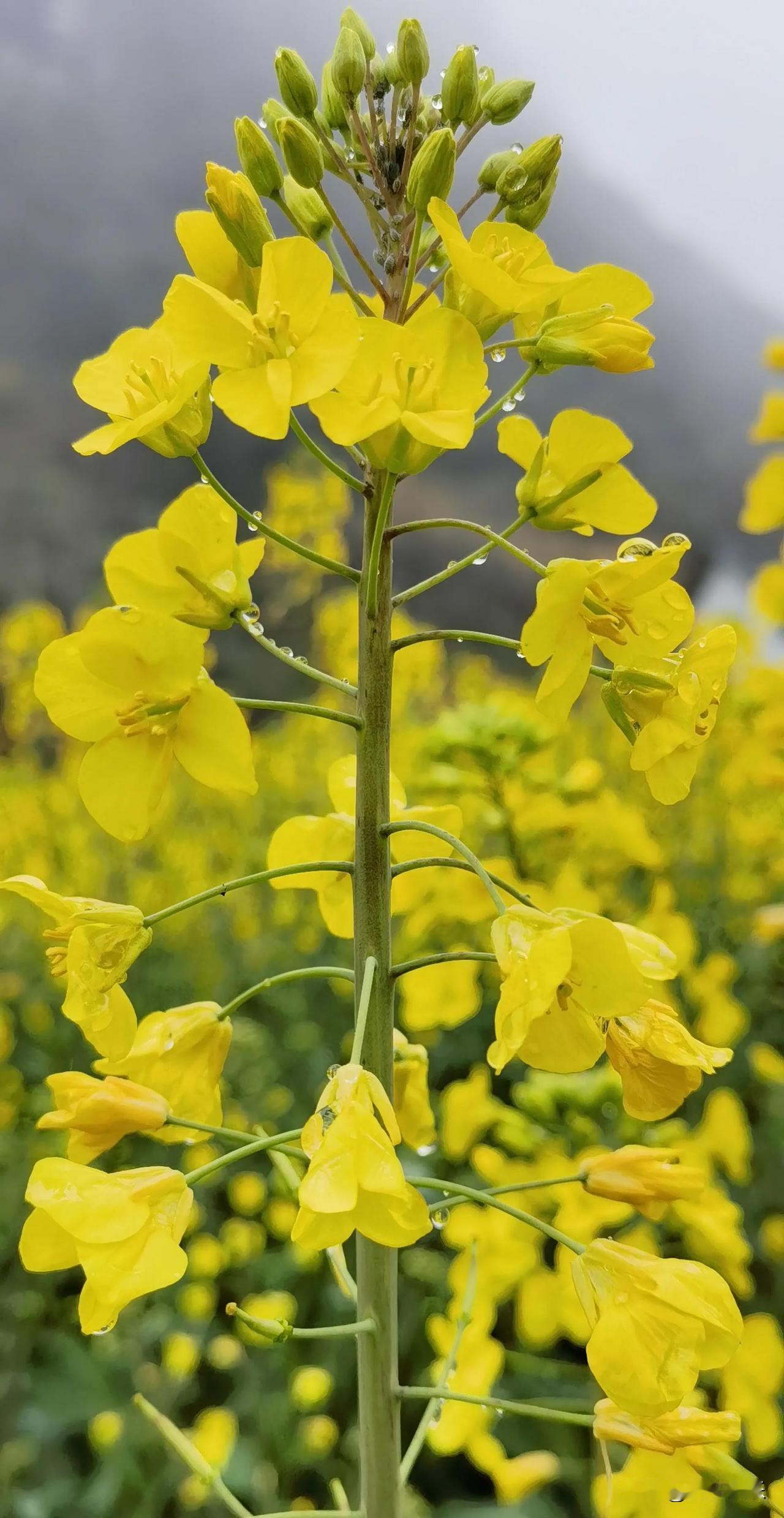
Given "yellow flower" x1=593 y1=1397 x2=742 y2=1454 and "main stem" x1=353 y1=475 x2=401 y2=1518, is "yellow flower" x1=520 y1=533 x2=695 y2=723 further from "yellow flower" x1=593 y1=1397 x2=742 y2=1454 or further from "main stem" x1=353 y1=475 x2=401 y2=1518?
"yellow flower" x1=593 y1=1397 x2=742 y2=1454

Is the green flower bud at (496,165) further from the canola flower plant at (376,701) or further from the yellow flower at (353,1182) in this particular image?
the yellow flower at (353,1182)

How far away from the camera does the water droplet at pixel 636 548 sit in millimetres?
699

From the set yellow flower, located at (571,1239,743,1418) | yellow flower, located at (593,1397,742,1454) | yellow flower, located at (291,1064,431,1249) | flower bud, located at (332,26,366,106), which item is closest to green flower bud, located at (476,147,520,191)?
flower bud, located at (332,26,366,106)

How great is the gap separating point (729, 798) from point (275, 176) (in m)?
2.57

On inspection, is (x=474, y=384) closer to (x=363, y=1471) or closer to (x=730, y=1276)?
(x=363, y=1471)

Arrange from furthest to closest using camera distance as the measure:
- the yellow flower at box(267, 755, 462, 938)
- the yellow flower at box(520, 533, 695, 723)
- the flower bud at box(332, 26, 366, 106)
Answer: the yellow flower at box(267, 755, 462, 938)
the flower bud at box(332, 26, 366, 106)
the yellow flower at box(520, 533, 695, 723)

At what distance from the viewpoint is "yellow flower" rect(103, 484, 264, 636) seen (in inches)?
25.5

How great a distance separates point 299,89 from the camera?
747 mm

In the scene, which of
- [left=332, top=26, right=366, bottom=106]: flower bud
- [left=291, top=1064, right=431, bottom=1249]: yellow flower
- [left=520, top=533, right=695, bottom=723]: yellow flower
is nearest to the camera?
[left=291, top=1064, right=431, bottom=1249]: yellow flower

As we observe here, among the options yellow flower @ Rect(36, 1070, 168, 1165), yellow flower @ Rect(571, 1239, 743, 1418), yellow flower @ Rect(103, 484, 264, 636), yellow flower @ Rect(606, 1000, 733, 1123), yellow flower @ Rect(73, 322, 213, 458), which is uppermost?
yellow flower @ Rect(73, 322, 213, 458)

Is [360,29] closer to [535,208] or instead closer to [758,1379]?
[535,208]

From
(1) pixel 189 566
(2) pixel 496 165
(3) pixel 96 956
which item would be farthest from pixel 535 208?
(3) pixel 96 956

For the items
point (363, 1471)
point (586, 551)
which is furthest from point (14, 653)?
point (363, 1471)

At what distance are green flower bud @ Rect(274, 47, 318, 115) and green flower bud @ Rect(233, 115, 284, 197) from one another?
0.05 m
